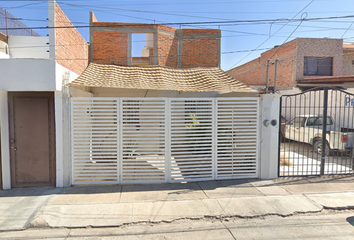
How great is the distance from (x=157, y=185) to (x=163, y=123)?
159cm

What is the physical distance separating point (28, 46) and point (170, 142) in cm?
1098

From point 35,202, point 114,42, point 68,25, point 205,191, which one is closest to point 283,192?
point 205,191

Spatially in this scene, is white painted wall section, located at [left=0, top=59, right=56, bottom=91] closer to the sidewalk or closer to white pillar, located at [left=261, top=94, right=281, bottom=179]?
the sidewalk

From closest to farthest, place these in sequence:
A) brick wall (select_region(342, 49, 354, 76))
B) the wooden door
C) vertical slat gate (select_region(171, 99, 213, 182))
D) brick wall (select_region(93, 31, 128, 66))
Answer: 1. the wooden door
2. vertical slat gate (select_region(171, 99, 213, 182))
3. brick wall (select_region(93, 31, 128, 66))
4. brick wall (select_region(342, 49, 354, 76))

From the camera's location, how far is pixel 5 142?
571 centimetres

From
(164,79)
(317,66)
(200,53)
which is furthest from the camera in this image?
(317,66)

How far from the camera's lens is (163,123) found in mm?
6281

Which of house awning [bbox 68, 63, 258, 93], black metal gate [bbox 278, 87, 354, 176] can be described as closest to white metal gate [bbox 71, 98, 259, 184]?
house awning [bbox 68, 63, 258, 93]

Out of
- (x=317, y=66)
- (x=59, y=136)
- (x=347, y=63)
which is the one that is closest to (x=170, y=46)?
(x=59, y=136)

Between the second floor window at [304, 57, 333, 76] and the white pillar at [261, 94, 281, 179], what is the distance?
1587 centimetres

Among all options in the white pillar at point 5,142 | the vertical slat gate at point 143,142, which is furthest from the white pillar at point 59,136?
the vertical slat gate at point 143,142

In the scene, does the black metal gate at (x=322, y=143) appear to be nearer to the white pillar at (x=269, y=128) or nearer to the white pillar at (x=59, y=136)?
the white pillar at (x=269, y=128)

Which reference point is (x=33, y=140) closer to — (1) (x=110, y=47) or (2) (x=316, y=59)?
(1) (x=110, y=47)

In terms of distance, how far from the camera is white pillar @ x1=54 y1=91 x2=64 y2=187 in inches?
226
